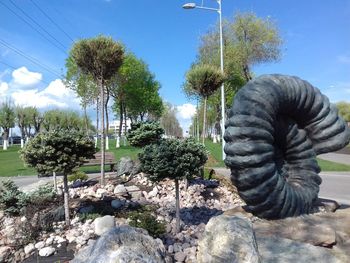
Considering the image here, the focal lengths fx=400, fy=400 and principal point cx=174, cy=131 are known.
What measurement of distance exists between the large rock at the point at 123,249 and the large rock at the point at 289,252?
4.01ft

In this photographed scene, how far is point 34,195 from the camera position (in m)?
9.75

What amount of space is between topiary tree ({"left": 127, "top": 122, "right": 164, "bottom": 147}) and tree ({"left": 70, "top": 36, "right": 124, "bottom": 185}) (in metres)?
2.47

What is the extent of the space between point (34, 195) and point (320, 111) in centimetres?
703

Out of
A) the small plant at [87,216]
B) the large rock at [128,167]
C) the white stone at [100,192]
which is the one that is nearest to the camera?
the small plant at [87,216]

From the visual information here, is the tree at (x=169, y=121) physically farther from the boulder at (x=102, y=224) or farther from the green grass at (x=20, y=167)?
the boulder at (x=102, y=224)

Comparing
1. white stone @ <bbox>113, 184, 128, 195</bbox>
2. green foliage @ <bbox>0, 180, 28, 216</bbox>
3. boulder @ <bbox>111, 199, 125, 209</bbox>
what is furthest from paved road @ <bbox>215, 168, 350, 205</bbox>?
green foliage @ <bbox>0, 180, 28, 216</bbox>

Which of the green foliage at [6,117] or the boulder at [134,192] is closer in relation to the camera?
the boulder at [134,192]

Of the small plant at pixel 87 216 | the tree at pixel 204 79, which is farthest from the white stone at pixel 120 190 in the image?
the tree at pixel 204 79

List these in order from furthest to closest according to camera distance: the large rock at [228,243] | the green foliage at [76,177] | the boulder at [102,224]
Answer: the green foliage at [76,177] < the boulder at [102,224] < the large rock at [228,243]

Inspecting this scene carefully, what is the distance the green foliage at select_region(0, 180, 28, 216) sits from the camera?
364 inches

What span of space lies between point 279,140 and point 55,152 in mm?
4676

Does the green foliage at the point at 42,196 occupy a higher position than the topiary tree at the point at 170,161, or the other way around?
the topiary tree at the point at 170,161

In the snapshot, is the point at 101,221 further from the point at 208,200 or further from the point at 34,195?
the point at 208,200

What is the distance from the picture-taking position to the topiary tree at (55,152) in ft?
26.9
